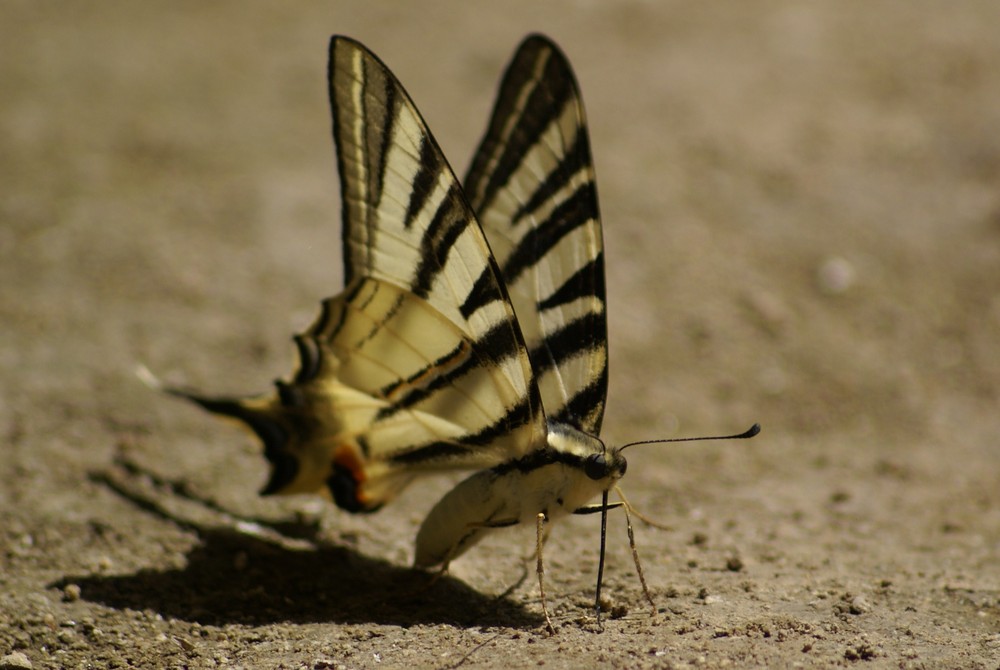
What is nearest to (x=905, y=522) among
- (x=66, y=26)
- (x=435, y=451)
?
(x=435, y=451)

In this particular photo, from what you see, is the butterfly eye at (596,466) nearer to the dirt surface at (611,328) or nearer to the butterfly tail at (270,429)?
the dirt surface at (611,328)

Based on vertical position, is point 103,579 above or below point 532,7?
below

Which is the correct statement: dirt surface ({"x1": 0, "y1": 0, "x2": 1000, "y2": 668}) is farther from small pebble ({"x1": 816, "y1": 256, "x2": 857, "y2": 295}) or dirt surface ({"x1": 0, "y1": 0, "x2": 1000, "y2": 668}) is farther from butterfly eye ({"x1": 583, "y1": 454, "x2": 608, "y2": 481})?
butterfly eye ({"x1": 583, "y1": 454, "x2": 608, "y2": 481})

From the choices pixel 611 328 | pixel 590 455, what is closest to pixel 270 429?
pixel 590 455

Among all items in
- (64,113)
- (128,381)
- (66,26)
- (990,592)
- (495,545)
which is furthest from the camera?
(66,26)

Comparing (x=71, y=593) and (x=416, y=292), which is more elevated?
(x=416, y=292)

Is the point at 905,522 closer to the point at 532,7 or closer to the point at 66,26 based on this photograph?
A: the point at 532,7

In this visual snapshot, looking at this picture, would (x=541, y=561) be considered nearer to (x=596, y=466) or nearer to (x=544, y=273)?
(x=596, y=466)
